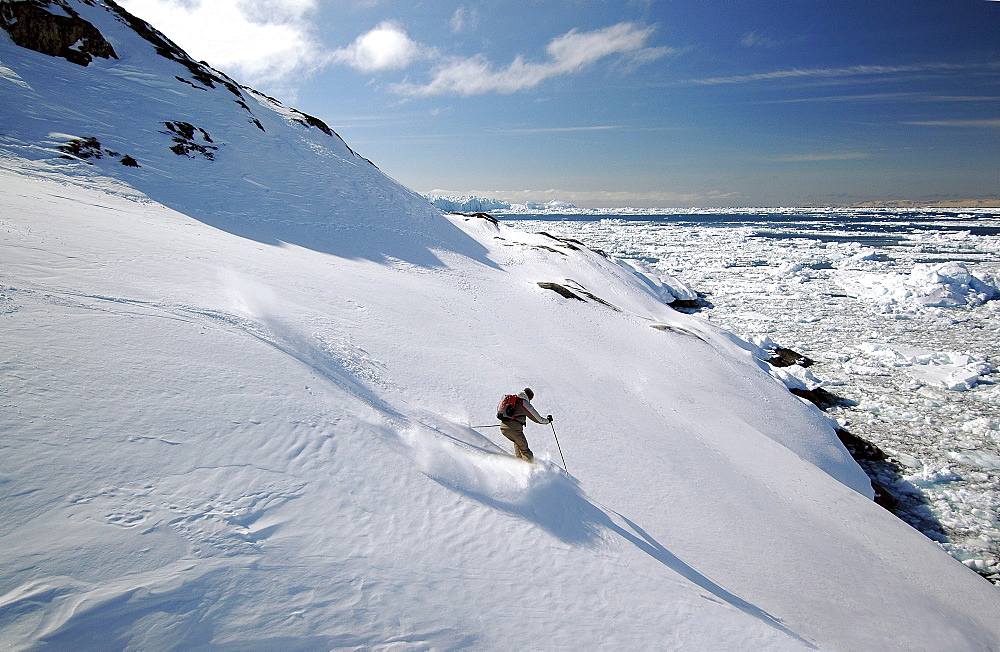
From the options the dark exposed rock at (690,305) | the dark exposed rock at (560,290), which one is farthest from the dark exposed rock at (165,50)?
the dark exposed rock at (690,305)

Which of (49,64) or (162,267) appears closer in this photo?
(162,267)

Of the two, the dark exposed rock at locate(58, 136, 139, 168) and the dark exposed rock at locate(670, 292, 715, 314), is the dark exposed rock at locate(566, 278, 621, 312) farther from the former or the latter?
the dark exposed rock at locate(58, 136, 139, 168)

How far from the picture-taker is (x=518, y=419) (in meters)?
5.44

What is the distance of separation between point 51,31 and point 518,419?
888 inches

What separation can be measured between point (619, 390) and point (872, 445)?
755 centimetres

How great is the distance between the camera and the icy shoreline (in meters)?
9.60

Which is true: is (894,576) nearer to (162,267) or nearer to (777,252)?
(162,267)

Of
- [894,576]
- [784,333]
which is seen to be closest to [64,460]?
[894,576]

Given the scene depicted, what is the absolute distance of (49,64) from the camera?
15.3 m

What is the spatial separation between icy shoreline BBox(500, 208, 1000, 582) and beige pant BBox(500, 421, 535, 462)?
8.62 metres

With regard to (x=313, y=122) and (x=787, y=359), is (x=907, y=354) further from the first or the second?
(x=313, y=122)

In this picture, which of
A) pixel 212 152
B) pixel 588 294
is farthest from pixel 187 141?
pixel 588 294

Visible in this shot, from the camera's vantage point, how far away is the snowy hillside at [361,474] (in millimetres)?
2799

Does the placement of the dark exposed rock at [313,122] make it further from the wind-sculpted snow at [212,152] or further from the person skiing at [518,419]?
the person skiing at [518,419]
